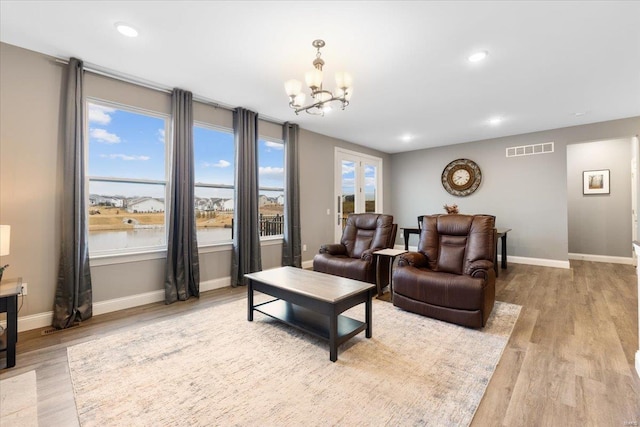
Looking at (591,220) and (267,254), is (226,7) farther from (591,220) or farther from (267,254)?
(591,220)

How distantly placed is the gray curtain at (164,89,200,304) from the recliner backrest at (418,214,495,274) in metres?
2.99

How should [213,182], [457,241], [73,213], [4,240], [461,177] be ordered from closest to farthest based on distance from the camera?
[4,240]
[73,213]
[457,241]
[213,182]
[461,177]

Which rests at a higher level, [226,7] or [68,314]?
[226,7]

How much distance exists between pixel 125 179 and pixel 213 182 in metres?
1.11

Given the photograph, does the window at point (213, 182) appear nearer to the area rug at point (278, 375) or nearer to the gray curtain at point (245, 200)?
the gray curtain at point (245, 200)

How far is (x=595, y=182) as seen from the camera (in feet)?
19.8

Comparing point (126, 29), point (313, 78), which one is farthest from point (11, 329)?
point (313, 78)

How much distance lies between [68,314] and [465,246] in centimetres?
430

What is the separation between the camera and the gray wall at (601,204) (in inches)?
225

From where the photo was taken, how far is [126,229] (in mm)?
3484

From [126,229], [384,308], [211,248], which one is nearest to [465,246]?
[384,308]

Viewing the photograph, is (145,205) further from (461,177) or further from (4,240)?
(461,177)

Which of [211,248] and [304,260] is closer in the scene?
[211,248]

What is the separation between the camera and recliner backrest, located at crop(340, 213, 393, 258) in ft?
13.7
